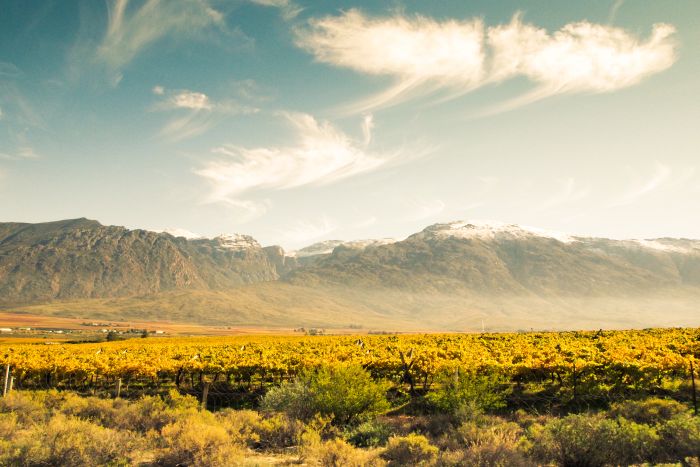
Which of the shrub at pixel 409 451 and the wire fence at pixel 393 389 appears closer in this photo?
the shrub at pixel 409 451

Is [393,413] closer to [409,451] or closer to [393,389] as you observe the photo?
[393,389]

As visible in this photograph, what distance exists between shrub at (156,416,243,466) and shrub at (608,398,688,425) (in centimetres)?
1700

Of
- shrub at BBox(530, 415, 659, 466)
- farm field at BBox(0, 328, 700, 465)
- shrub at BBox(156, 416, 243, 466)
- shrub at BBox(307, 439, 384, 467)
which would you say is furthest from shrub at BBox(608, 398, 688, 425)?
shrub at BBox(156, 416, 243, 466)

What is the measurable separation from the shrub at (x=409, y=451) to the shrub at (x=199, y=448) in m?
5.49

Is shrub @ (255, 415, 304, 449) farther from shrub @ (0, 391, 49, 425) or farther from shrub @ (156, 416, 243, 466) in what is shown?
shrub @ (0, 391, 49, 425)

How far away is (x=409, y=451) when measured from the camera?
55.0 ft

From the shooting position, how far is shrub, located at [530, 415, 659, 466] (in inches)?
595

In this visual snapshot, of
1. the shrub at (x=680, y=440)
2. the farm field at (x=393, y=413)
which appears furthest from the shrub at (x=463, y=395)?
the shrub at (x=680, y=440)

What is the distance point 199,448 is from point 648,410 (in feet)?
64.4

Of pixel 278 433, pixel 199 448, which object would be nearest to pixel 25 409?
pixel 199 448

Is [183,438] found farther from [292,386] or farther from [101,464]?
[292,386]

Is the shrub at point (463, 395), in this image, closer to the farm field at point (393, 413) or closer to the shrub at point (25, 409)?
the farm field at point (393, 413)

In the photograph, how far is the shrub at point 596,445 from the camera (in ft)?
49.5

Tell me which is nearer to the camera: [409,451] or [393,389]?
A: [409,451]
